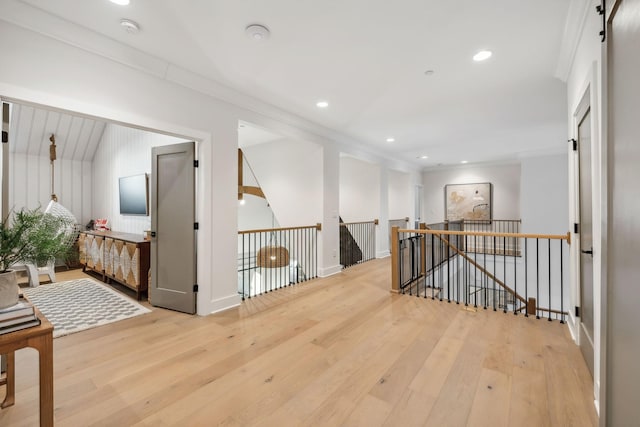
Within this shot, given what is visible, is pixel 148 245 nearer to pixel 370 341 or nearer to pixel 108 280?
pixel 108 280

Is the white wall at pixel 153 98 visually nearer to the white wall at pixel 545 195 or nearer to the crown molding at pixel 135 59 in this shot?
the crown molding at pixel 135 59

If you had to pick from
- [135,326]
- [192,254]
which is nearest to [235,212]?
[192,254]

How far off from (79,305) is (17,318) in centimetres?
298

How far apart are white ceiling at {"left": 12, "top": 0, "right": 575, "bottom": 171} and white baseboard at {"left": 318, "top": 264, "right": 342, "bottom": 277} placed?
2635 mm

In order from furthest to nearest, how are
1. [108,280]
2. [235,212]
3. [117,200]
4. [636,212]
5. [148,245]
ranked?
[117,200] → [108,280] → [148,245] → [235,212] → [636,212]

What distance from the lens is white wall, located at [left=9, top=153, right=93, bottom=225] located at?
570cm

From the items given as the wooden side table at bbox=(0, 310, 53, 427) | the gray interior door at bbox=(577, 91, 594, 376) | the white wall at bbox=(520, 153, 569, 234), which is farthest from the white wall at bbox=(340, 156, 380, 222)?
the wooden side table at bbox=(0, 310, 53, 427)

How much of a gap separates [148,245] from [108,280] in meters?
1.54

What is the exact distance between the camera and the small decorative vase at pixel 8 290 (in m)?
1.39

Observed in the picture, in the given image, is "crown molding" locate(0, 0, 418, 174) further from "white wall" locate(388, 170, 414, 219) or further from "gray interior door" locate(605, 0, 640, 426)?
Result: "white wall" locate(388, 170, 414, 219)

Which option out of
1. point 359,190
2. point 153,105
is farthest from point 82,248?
point 359,190

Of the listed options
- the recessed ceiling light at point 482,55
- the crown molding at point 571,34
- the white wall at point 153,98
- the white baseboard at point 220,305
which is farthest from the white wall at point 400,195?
the white baseboard at point 220,305

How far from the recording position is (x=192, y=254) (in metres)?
3.27

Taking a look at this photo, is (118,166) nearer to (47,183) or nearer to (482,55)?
(47,183)
